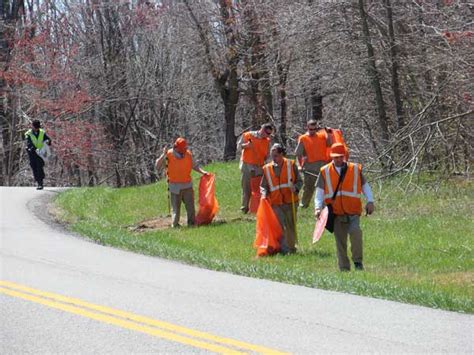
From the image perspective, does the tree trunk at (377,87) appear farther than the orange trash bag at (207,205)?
Yes

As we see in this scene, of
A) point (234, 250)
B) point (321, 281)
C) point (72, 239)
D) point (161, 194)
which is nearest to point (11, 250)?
point (72, 239)

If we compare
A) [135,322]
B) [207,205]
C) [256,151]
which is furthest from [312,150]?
[135,322]

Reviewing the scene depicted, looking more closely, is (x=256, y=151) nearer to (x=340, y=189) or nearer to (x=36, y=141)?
(x=340, y=189)

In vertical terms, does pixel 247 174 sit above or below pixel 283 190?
below

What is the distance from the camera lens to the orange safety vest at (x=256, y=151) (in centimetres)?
1784

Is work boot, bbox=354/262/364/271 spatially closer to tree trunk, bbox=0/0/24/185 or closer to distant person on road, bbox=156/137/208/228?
distant person on road, bbox=156/137/208/228

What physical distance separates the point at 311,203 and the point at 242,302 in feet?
34.6

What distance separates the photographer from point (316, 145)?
694 inches

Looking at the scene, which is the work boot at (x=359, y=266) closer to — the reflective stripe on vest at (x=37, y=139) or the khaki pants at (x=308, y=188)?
the khaki pants at (x=308, y=188)

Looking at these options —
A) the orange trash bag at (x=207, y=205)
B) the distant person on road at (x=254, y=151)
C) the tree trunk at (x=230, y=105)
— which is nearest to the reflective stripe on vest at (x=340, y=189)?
the distant person on road at (x=254, y=151)

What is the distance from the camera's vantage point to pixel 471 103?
19.1 m

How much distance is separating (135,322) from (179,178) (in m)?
9.90

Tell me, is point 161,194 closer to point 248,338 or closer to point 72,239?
point 72,239

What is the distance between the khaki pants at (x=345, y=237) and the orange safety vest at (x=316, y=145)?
5718 mm
